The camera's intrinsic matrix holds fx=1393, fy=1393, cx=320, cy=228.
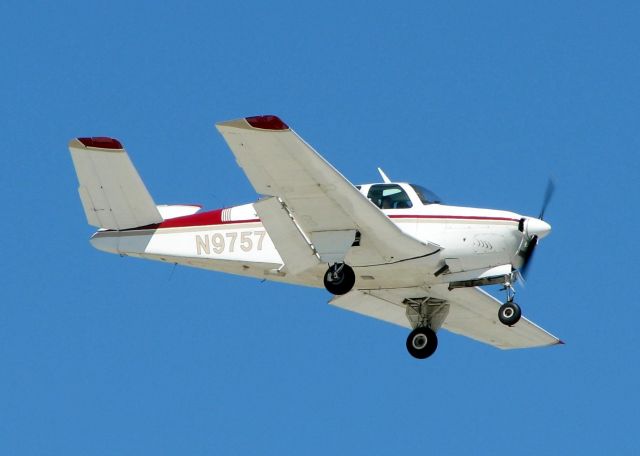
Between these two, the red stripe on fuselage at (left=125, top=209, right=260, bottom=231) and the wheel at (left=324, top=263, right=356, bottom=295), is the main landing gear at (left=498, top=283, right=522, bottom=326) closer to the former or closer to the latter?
the wheel at (left=324, top=263, right=356, bottom=295)

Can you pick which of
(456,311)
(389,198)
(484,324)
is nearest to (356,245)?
(389,198)

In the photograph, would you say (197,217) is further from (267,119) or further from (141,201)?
(267,119)

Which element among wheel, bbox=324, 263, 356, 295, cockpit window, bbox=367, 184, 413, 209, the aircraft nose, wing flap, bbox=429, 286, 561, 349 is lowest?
wheel, bbox=324, 263, 356, 295

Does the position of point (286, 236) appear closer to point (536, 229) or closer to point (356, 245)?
point (356, 245)

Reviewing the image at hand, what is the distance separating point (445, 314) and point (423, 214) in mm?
3046

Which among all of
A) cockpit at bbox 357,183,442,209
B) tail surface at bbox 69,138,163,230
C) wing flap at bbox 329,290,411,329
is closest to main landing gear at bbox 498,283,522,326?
cockpit at bbox 357,183,442,209

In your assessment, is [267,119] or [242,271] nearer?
[267,119]

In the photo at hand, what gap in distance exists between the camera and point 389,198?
81.4 feet

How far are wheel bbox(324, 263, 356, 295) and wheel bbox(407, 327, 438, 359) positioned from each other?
109 inches

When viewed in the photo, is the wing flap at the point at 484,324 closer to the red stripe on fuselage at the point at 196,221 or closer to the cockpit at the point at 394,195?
the cockpit at the point at 394,195

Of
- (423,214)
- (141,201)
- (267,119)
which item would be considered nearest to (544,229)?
(423,214)

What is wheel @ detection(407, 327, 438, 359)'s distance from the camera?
26.3 metres

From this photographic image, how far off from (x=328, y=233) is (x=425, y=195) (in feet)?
6.56

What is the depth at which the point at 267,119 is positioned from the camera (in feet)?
72.2
